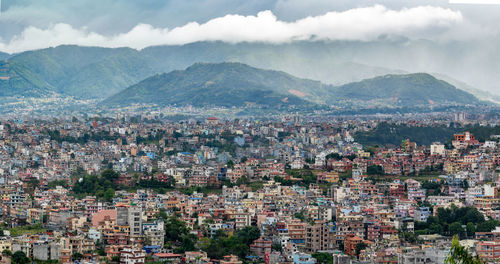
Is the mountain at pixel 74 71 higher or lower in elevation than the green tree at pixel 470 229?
higher

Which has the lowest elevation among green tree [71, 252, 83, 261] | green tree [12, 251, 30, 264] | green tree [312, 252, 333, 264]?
green tree [312, 252, 333, 264]

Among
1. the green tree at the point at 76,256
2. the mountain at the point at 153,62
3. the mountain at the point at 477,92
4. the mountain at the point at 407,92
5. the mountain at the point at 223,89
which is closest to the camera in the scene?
the green tree at the point at 76,256

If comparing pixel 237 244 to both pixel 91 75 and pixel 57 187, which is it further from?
pixel 91 75

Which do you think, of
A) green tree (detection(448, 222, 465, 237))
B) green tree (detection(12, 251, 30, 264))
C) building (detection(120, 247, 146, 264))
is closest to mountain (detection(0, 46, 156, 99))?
green tree (detection(448, 222, 465, 237))

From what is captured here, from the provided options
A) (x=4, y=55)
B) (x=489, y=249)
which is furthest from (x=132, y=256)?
(x=4, y=55)

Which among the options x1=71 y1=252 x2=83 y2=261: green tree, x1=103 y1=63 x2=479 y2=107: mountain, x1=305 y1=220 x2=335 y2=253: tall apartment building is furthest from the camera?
x1=103 y1=63 x2=479 y2=107: mountain

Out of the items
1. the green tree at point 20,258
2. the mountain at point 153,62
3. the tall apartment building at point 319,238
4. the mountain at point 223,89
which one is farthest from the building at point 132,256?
the mountain at point 153,62

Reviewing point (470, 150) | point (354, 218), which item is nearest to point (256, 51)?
point (470, 150)

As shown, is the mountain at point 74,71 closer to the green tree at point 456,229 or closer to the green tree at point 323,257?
the green tree at point 456,229

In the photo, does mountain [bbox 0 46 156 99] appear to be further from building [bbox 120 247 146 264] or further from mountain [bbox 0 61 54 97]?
building [bbox 120 247 146 264]

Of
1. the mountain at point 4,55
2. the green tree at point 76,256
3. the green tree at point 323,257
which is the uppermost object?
the mountain at point 4,55
